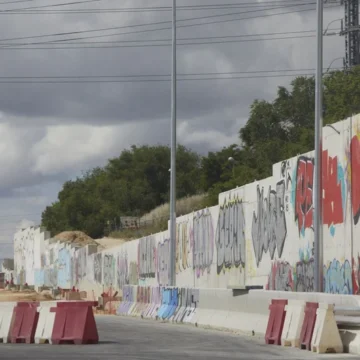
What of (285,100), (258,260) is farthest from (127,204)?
(258,260)

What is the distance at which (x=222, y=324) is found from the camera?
1183 inches

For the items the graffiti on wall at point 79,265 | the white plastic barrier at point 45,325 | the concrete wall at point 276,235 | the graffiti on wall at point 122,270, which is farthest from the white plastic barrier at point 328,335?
the graffiti on wall at point 79,265

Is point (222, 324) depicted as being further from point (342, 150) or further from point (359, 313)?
point (359, 313)

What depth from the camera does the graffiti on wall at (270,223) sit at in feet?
→ 127

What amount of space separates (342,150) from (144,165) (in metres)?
118

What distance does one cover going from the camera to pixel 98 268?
82812mm

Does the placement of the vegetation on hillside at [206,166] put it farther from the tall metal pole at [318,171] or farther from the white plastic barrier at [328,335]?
the white plastic barrier at [328,335]

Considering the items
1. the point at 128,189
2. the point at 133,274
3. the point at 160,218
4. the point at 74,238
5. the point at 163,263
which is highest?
the point at 128,189

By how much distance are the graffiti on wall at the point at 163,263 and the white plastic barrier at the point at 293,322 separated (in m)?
34.1

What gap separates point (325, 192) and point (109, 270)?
44.4 metres

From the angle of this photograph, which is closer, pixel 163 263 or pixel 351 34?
pixel 163 263

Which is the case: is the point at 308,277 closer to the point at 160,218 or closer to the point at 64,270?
the point at 64,270

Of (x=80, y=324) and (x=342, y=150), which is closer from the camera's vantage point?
(x=80, y=324)

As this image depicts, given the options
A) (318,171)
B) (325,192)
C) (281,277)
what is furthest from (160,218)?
(318,171)
